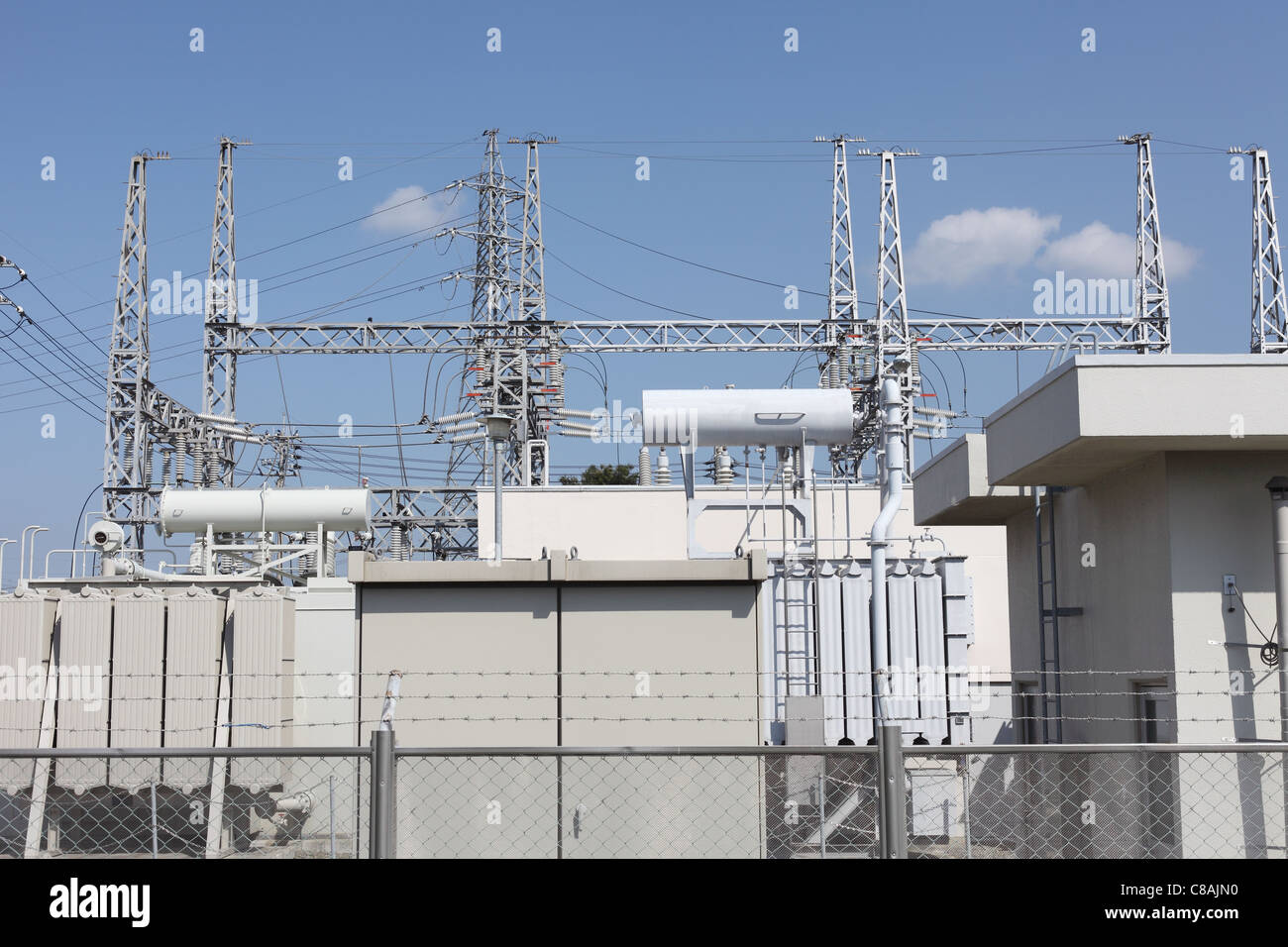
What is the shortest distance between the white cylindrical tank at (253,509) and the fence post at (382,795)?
777 inches

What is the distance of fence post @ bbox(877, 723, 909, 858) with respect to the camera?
16.2 feet

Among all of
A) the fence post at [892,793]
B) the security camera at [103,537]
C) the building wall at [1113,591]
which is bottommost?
the fence post at [892,793]

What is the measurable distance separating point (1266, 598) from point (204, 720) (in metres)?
9.53

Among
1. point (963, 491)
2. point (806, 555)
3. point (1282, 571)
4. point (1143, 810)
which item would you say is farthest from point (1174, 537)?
point (806, 555)

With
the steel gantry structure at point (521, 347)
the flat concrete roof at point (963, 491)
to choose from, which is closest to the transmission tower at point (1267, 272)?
the steel gantry structure at point (521, 347)

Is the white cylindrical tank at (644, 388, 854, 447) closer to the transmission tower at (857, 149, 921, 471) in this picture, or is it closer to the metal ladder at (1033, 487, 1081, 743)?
the metal ladder at (1033, 487, 1081, 743)

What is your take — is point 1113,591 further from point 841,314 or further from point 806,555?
point 841,314

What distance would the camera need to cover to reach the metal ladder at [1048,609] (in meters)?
12.9

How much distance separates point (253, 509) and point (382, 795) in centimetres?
2017

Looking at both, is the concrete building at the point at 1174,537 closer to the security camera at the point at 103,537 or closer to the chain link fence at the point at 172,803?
the chain link fence at the point at 172,803

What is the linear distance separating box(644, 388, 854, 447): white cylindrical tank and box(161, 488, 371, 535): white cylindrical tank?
12.7 meters
